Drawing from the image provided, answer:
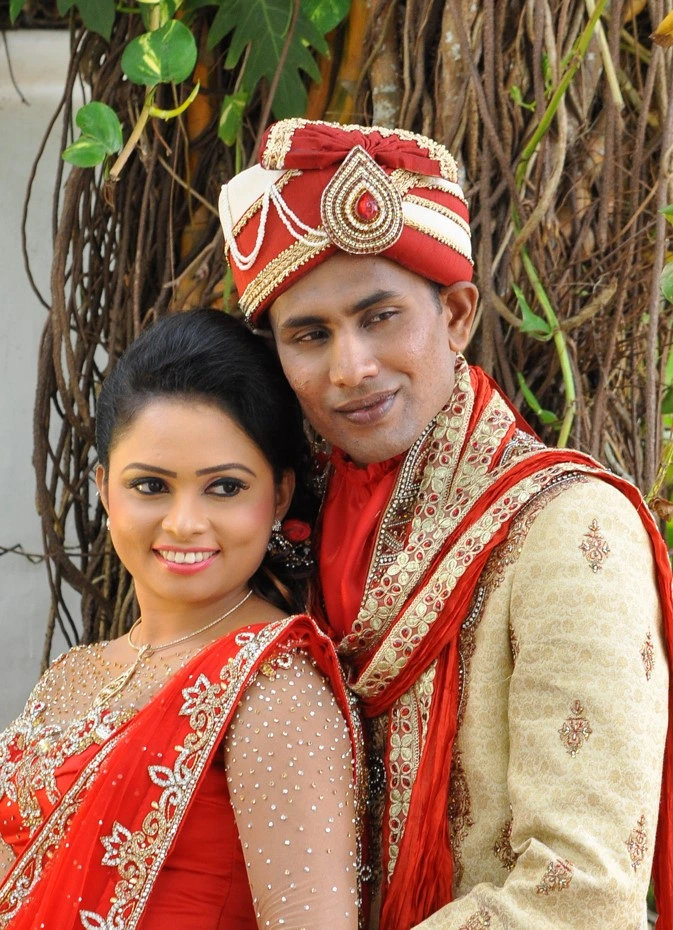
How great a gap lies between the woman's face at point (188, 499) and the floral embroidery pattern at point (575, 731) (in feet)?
1.85

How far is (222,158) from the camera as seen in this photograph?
2.36 metres

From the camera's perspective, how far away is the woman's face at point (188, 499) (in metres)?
1.74

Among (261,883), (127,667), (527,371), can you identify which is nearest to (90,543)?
(127,667)

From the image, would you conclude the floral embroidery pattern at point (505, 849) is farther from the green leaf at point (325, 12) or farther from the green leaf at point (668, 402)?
the green leaf at point (325, 12)

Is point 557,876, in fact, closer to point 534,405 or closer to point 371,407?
point 371,407

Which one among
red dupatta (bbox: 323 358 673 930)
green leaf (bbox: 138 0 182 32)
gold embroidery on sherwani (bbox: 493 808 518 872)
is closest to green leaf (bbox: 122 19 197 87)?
green leaf (bbox: 138 0 182 32)

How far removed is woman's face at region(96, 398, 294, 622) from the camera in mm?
1736

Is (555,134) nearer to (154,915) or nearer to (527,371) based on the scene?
(527,371)

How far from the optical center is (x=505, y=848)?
1.58 metres

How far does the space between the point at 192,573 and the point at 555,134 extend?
3.46 feet

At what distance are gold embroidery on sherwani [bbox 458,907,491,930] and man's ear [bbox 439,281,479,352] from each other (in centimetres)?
80

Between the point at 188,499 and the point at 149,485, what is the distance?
0.07 metres

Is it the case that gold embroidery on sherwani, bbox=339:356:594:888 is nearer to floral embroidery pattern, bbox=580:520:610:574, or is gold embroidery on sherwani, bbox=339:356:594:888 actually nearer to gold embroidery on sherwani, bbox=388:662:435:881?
gold embroidery on sherwani, bbox=388:662:435:881

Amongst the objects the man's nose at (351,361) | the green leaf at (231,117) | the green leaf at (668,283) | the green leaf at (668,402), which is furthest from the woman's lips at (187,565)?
the green leaf at (668,402)
